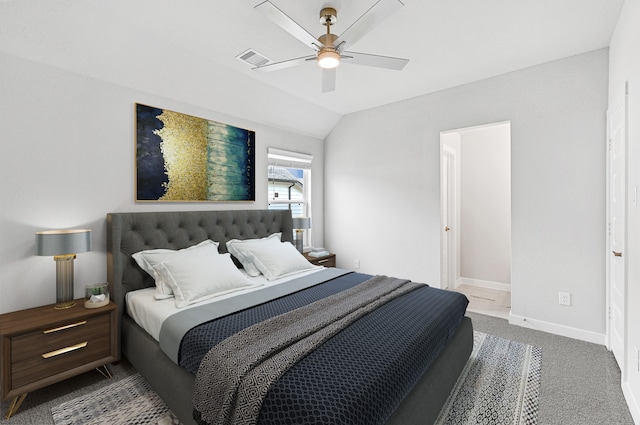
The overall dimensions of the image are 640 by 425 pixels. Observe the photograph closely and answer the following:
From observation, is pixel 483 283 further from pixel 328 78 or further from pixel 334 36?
pixel 334 36

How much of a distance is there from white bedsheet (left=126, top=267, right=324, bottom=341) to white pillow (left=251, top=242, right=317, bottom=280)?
195 millimetres

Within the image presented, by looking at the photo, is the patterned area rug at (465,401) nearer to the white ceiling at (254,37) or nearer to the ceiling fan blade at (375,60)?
the ceiling fan blade at (375,60)

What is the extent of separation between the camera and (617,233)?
2.37m

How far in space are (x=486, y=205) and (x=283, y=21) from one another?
421cm

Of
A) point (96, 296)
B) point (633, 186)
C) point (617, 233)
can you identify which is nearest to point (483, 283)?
point (617, 233)

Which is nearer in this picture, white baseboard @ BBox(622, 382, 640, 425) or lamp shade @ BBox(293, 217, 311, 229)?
white baseboard @ BBox(622, 382, 640, 425)

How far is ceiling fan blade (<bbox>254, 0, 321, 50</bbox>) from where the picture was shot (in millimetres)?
1593

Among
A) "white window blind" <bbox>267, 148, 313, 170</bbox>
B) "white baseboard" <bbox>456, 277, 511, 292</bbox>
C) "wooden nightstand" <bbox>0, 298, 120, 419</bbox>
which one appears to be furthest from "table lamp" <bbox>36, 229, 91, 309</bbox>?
"white baseboard" <bbox>456, 277, 511, 292</bbox>

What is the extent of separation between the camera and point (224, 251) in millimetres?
3281

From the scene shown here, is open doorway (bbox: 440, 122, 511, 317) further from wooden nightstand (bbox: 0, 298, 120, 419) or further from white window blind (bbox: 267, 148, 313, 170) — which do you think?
wooden nightstand (bbox: 0, 298, 120, 419)

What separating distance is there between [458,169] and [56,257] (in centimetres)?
504

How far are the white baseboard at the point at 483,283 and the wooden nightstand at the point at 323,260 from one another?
82.4 inches

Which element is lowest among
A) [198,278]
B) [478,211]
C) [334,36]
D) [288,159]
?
[198,278]

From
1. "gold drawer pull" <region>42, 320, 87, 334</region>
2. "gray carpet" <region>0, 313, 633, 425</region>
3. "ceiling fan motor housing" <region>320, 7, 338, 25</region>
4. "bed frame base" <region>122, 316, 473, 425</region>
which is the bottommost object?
"gray carpet" <region>0, 313, 633, 425</region>
